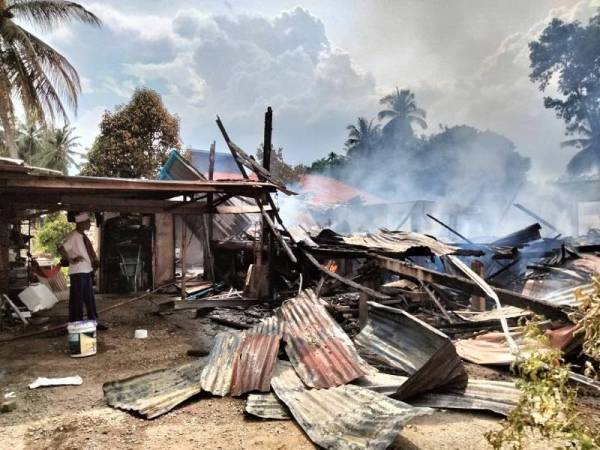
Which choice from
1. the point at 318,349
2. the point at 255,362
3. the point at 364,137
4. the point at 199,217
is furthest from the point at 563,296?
the point at 364,137

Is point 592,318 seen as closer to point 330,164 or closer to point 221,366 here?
point 221,366

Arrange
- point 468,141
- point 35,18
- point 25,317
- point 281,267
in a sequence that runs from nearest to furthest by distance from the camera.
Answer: point 25,317
point 281,267
point 35,18
point 468,141

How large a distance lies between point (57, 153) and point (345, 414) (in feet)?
138

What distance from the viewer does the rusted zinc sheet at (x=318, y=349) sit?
14.7 ft

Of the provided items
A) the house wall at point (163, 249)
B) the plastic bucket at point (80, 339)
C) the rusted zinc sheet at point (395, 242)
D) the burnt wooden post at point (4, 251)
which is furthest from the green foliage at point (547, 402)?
the house wall at point (163, 249)

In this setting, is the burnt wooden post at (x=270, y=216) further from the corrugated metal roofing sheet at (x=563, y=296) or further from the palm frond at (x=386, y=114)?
the palm frond at (x=386, y=114)

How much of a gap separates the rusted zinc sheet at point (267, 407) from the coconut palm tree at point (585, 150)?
30333mm

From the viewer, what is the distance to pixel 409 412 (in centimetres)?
339

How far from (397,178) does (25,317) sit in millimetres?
32263

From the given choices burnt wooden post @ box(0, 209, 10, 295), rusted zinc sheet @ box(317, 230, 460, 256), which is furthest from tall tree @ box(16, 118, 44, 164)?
rusted zinc sheet @ box(317, 230, 460, 256)

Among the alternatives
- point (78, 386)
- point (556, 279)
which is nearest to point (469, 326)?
point (556, 279)

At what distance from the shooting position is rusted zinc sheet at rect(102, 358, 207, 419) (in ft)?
13.7

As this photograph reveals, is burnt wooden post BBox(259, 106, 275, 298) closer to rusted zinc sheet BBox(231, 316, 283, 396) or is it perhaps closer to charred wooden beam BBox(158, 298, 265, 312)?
charred wooden beam BBox(158, 298, 265, 312)

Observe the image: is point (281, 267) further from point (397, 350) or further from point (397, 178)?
point (397, 178)
